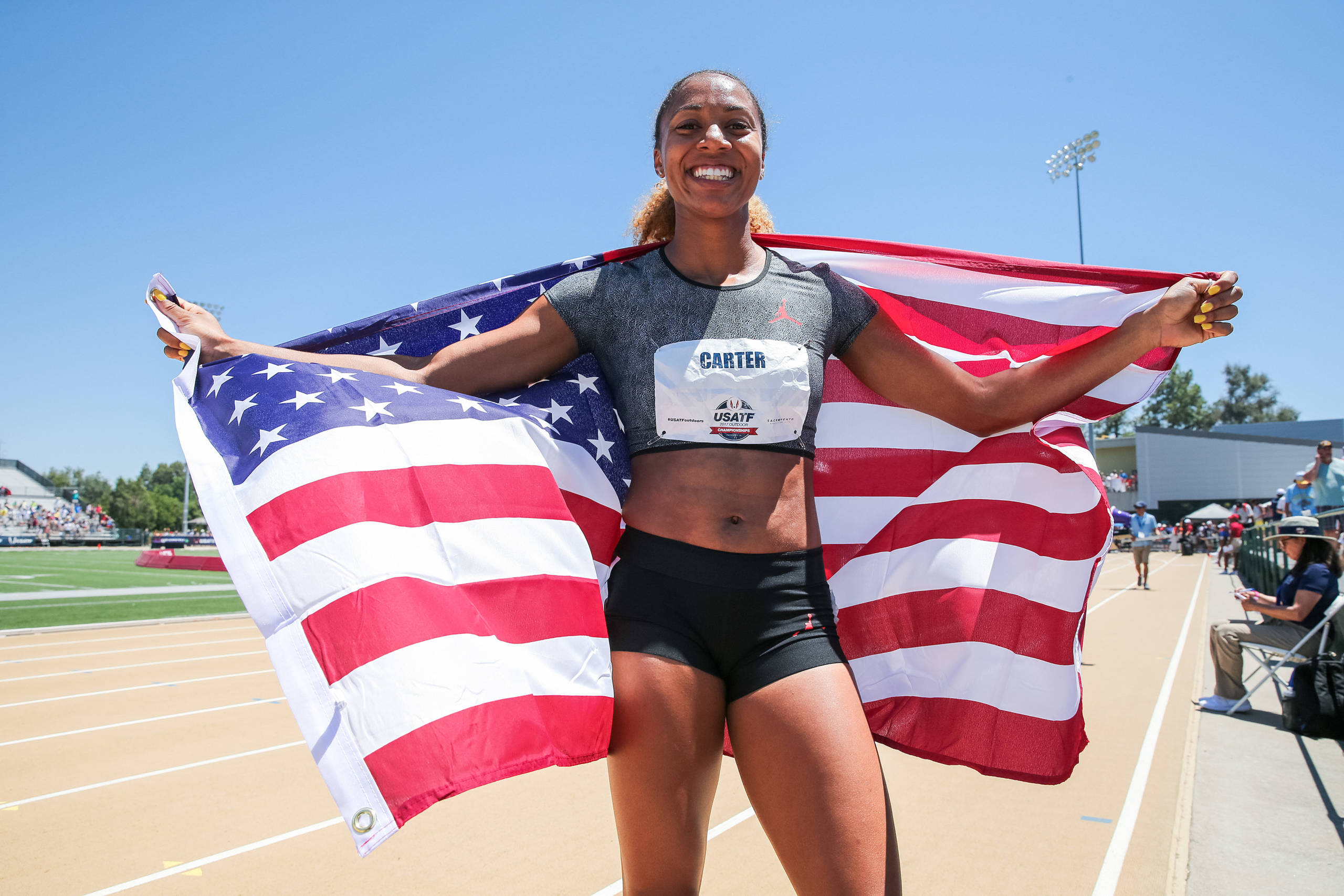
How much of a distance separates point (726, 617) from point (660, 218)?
1310 mm

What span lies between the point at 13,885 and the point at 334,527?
3.90m

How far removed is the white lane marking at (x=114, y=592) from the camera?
808 inches

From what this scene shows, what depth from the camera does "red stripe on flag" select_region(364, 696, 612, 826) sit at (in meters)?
1.68

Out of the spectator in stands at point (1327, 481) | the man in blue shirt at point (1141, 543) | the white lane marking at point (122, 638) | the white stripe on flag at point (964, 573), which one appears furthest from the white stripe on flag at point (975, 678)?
the man in blue shirt at point (1141, 543)

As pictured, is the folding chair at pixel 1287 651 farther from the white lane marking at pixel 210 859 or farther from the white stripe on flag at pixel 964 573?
the white lane marking at pixel 210 859

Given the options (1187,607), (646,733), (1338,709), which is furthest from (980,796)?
(1187,607)

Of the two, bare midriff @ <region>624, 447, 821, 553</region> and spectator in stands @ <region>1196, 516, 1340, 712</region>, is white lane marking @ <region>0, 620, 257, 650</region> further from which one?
bare midriff @ <region>624, 447, 821, 553</region>

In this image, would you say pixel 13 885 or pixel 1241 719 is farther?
pixel 1241 719

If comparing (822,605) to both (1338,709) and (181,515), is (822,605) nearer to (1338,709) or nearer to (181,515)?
(1338,709)

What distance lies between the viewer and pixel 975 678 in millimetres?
2621

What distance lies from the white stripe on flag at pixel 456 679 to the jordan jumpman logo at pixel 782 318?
0.84 meters

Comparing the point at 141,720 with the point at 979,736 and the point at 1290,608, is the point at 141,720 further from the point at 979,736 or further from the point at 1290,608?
the point at 1290,608

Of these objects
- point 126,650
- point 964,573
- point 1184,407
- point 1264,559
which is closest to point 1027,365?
point 964,573

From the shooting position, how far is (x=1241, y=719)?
748 cm
